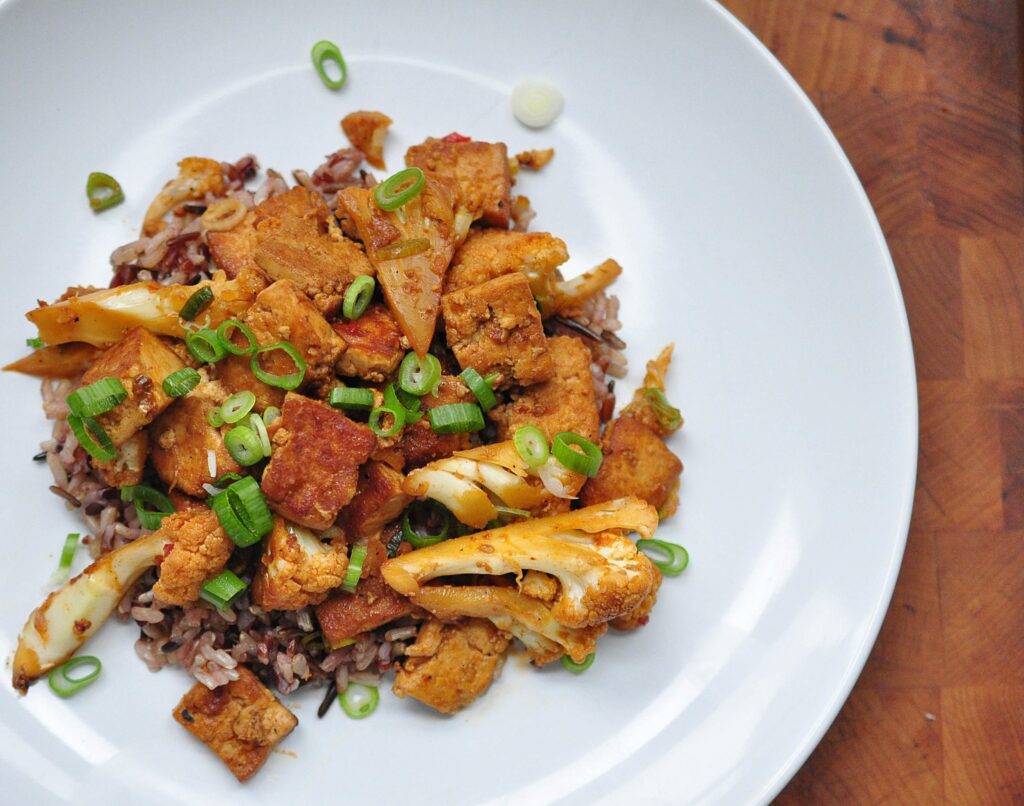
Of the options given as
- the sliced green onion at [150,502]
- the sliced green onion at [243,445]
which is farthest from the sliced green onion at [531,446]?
the sliced green onion at [150,502]

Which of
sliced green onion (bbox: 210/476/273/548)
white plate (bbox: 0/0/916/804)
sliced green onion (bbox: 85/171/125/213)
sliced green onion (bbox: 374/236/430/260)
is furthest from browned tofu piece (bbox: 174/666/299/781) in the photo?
sliced green onion (bbox: 85/171/125/213)

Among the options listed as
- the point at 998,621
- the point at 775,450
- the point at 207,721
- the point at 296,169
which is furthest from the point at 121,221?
the point at 998,621

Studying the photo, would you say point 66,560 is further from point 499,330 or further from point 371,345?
point 499,330

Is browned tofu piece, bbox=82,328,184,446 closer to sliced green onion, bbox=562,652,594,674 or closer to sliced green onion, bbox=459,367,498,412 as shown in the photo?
sliced green onion, bbox=459,367,498,412

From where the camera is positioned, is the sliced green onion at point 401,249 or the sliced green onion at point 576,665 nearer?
the sliced green onion at point 401,249

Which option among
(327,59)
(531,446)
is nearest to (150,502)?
(531,446)

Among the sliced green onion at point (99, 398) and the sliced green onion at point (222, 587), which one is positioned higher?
the sliced green onion at point (99, 398)

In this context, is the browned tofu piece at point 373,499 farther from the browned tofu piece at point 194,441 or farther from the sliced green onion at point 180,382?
the sliced green onion at point 180,382
